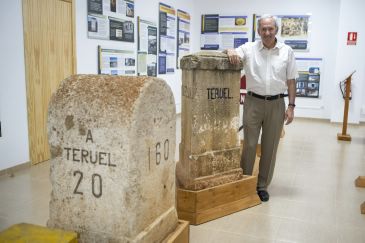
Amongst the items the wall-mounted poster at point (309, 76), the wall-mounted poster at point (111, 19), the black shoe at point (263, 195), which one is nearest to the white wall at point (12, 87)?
the wall-mounted poster at point (111, 19)

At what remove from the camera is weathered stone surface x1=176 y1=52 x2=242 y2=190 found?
2809mm

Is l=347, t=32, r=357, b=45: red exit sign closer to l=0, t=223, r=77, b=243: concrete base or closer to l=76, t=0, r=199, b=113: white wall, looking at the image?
l=76, t=0, r=199, b=113: white wall

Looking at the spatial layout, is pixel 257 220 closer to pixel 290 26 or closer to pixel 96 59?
pixel 96 59

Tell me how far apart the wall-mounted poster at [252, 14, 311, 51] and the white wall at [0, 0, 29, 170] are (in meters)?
5.47

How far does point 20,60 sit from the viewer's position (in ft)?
13.1

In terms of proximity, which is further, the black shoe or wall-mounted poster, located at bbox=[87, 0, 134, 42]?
wall-mounted poster, located at bbox=[87, 0, 134, 42]

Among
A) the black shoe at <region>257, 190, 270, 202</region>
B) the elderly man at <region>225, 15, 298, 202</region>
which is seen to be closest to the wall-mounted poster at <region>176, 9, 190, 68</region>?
the elderly man at <region>225, 15, 298, 202</region>

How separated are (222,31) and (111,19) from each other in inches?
147

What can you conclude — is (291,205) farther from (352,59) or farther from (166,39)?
(352,59)

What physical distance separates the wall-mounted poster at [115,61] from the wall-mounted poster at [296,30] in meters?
3.36

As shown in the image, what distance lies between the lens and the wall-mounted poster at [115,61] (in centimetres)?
536

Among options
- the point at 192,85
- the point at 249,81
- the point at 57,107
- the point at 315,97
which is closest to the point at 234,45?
the point at 315,97

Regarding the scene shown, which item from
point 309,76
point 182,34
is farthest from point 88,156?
point 309,76

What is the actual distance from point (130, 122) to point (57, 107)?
412 mm
